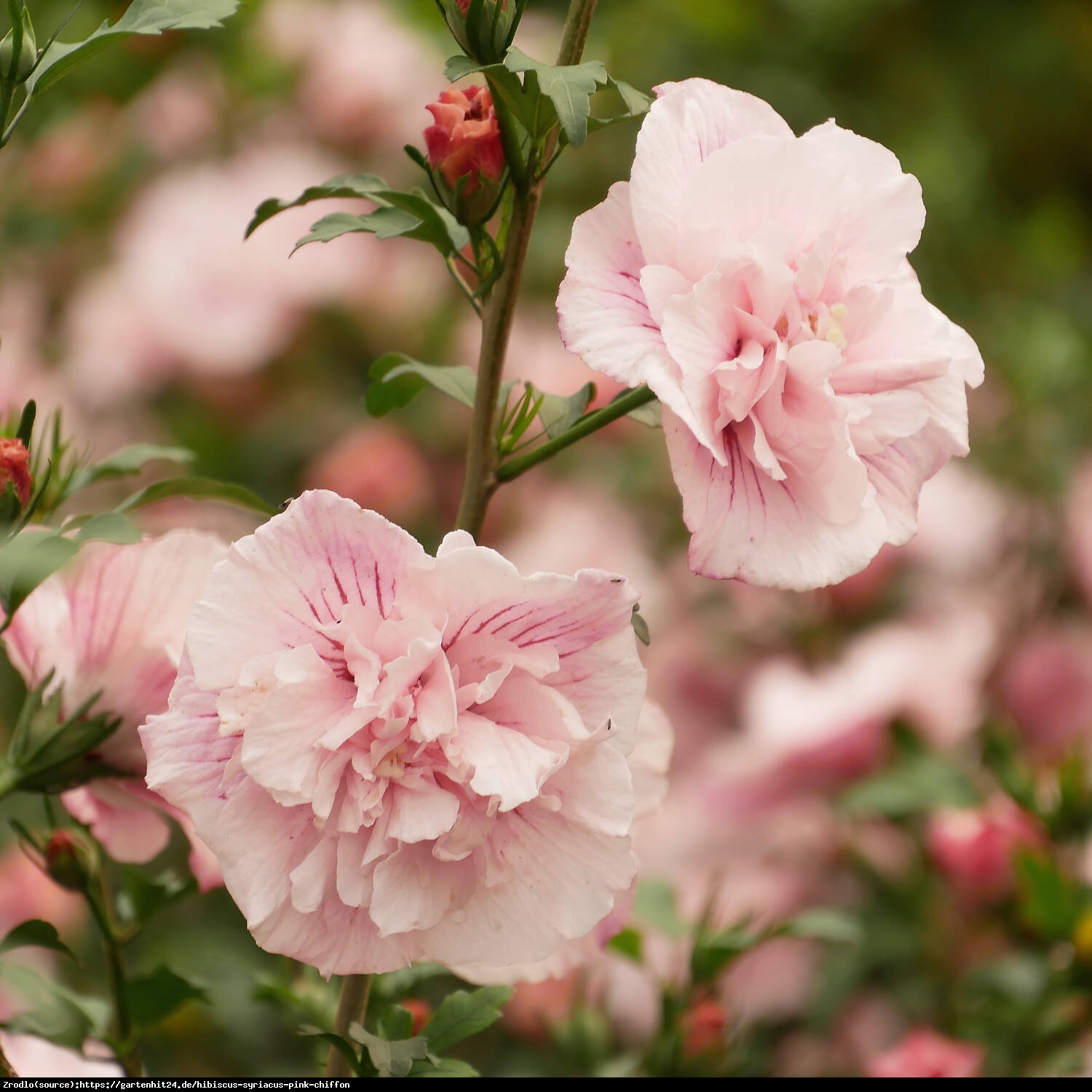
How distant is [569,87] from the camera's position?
16.2 inches

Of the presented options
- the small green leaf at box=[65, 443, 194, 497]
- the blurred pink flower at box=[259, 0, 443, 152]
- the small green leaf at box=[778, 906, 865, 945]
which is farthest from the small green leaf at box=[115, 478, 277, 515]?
the blurred pink flower at box=[259, 0, 443, 152]

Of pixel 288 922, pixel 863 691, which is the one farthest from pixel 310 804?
pixel 863 691

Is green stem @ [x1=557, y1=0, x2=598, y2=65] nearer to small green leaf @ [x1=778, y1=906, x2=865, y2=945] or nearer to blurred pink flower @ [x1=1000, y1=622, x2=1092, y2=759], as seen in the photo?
small green leaf @ [x1=778, y1=906, x2=865, y2=945]

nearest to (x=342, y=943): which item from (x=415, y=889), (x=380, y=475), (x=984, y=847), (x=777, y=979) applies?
(x=415, y=889)

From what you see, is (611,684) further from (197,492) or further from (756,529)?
(197,492)

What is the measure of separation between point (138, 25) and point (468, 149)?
5.0 inches

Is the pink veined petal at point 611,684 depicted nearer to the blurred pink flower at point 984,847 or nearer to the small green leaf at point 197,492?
the small green leaf at point 197,492

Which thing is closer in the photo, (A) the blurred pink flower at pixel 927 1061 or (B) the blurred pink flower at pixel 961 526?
(A) the blurred pink flower at pixel 927 1061

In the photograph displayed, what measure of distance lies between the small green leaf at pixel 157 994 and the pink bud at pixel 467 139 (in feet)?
1.07

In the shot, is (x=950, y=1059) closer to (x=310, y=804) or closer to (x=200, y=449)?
(x=310, y=804)

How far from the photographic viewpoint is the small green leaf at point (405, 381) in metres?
0.49

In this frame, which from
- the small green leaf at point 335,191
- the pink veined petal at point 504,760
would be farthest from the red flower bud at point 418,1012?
the small green leaf at point 335,191

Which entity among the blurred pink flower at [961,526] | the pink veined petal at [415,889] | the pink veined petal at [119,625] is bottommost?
the blurred pink flower at [961,526]

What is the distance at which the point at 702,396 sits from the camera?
43 centimetres
